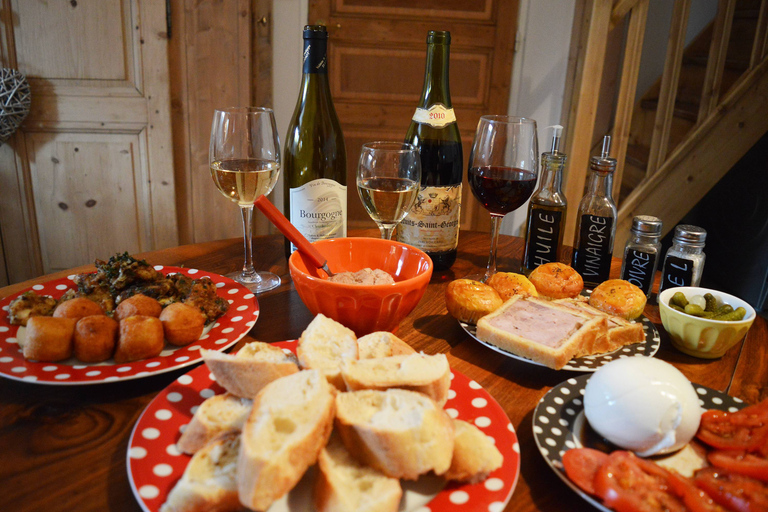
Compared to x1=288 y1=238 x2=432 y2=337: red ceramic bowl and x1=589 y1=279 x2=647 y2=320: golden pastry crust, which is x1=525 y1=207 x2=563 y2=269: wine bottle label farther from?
x1=288 y1=238 x2=432 y2=337: red ceramic bowl

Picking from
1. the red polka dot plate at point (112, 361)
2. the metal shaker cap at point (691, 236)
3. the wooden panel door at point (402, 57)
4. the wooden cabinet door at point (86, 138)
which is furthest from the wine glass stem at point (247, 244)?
the wooden panel door at point (402, 57)

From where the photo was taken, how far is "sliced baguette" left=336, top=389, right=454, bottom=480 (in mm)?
570

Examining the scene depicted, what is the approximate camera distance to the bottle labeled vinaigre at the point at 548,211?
49.3 inches

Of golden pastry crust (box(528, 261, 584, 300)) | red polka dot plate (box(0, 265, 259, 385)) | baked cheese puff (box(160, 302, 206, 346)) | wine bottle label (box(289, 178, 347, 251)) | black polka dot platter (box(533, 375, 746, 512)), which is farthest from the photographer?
wine bottle label (box(289, 178, 347, 251))

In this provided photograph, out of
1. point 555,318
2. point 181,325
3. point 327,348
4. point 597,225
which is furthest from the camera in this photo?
point 597,225

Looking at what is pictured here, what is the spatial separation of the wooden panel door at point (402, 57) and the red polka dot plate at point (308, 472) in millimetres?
2771

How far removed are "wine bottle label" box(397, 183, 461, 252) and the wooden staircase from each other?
2.06 meters

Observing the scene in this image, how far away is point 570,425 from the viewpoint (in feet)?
2.33

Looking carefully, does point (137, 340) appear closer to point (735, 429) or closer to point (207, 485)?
point (207, 485)

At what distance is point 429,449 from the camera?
1.87 feet

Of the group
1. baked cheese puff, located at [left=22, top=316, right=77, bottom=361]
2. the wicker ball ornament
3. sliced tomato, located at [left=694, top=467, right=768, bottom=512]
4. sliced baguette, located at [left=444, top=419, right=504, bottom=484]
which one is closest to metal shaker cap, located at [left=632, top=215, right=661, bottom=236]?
sliced tomato, located at [left=694, top=467, right=768, bottom=512]

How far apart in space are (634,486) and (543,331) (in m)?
0.38

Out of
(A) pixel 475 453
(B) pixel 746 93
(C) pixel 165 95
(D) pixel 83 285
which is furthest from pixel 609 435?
(B) pixel 746 93

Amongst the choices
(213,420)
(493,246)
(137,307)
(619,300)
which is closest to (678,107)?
(493,246)
